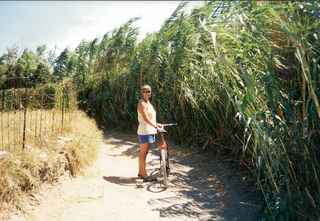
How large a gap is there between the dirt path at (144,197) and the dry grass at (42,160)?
0.56 feet

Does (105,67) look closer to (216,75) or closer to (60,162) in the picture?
(216,75)

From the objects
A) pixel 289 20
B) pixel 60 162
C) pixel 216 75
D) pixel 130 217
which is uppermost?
pixel 289 20

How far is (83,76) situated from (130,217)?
6.99 meters

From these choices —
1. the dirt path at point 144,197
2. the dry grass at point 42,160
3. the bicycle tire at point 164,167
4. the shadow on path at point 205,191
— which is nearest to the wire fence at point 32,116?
the dry grass at point 42,160

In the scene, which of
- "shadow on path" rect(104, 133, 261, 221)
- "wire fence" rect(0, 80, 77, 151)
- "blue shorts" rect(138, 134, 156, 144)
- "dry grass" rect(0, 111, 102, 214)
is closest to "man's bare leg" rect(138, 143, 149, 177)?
"blue shorts" rect(138, 134, 156, 144)

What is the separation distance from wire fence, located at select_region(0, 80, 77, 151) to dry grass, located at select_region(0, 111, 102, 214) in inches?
1.3

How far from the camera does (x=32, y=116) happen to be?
743 centimetres

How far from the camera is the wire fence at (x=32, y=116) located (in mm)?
5523

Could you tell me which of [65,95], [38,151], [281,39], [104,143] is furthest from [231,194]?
[65,95]

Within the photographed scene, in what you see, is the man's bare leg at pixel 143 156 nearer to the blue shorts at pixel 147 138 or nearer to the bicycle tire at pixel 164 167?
the blue shorts at pixel 147 138

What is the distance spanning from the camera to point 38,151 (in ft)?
16.7

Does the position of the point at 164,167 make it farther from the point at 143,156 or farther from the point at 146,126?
the point at 146,126

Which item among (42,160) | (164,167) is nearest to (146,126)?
(164,167)

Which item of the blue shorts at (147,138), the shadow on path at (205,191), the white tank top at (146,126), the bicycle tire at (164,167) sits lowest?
the shadow on path at (205,191)
